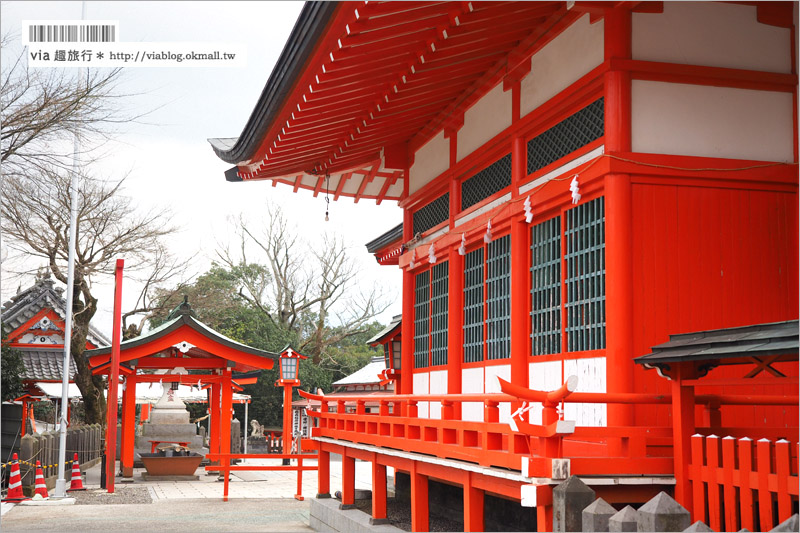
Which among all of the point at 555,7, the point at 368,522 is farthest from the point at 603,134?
the point at 368,522

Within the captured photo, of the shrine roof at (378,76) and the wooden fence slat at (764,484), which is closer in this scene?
the wooden fence slat at (764,484)

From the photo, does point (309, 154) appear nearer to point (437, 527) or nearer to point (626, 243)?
point (437, 527)

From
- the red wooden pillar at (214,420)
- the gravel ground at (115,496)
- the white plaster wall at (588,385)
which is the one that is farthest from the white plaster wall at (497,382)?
the red wooden pillar at (214,420)

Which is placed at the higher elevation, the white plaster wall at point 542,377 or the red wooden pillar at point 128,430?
the white plaster wall at point 542,377

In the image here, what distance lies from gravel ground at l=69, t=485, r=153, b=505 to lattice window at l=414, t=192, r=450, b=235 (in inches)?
298

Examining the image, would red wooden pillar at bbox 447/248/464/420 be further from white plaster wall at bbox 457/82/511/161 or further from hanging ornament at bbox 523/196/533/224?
hanging ornament at bbox 523/196/533/224

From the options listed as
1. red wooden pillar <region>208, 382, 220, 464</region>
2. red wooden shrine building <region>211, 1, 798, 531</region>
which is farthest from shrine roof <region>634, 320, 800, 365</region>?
red wooden pillar <region>208, 382, 220, 464</region>

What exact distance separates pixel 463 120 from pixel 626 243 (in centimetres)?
458

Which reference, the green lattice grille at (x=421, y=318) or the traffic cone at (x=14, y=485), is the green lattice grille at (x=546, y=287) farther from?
the traffic cone at (x=14, y=485)

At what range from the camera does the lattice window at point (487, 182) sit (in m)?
10.4

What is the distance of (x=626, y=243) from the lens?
7684mm

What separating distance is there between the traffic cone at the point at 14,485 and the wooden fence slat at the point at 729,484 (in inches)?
534

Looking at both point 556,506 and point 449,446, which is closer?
point 556,506

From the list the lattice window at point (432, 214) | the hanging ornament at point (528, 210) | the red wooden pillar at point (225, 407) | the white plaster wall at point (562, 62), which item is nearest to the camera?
the white plaster wall at point (562, 62)
